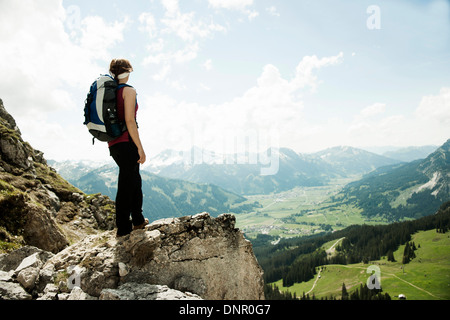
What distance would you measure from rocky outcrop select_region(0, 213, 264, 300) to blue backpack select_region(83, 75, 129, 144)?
11.9 ft

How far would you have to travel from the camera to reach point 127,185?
8.16m

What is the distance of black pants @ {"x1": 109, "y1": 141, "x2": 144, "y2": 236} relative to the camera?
7863mm

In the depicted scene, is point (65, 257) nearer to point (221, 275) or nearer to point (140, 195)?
point (140, 195)

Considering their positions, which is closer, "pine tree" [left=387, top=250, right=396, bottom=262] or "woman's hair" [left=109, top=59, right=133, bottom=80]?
"woman's hair" [left=109, top=59, right=133, bottom=80]

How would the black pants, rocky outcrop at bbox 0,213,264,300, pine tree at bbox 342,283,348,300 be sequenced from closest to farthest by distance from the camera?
1. rocky outcrop at bbox 0,213,264,300
2. the black pants
3. pine tree at bbox 342,283,348,300

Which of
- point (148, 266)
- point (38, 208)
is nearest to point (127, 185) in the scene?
point (148, 266)

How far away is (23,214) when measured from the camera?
50.2ft

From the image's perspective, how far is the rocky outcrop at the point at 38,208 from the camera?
14.6 metres

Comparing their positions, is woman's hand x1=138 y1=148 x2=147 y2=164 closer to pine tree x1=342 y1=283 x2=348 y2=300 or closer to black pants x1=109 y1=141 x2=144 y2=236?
black pants x1=109 y1=141 x2=144 y2=236

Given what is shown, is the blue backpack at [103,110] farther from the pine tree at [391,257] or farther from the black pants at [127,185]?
the pine tree at [391,257]

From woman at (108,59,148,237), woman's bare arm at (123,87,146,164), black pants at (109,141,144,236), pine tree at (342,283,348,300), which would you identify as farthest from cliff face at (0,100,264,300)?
pine tree at (342,283,348,300)

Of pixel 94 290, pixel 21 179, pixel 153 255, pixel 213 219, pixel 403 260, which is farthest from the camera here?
pixel 403 260
